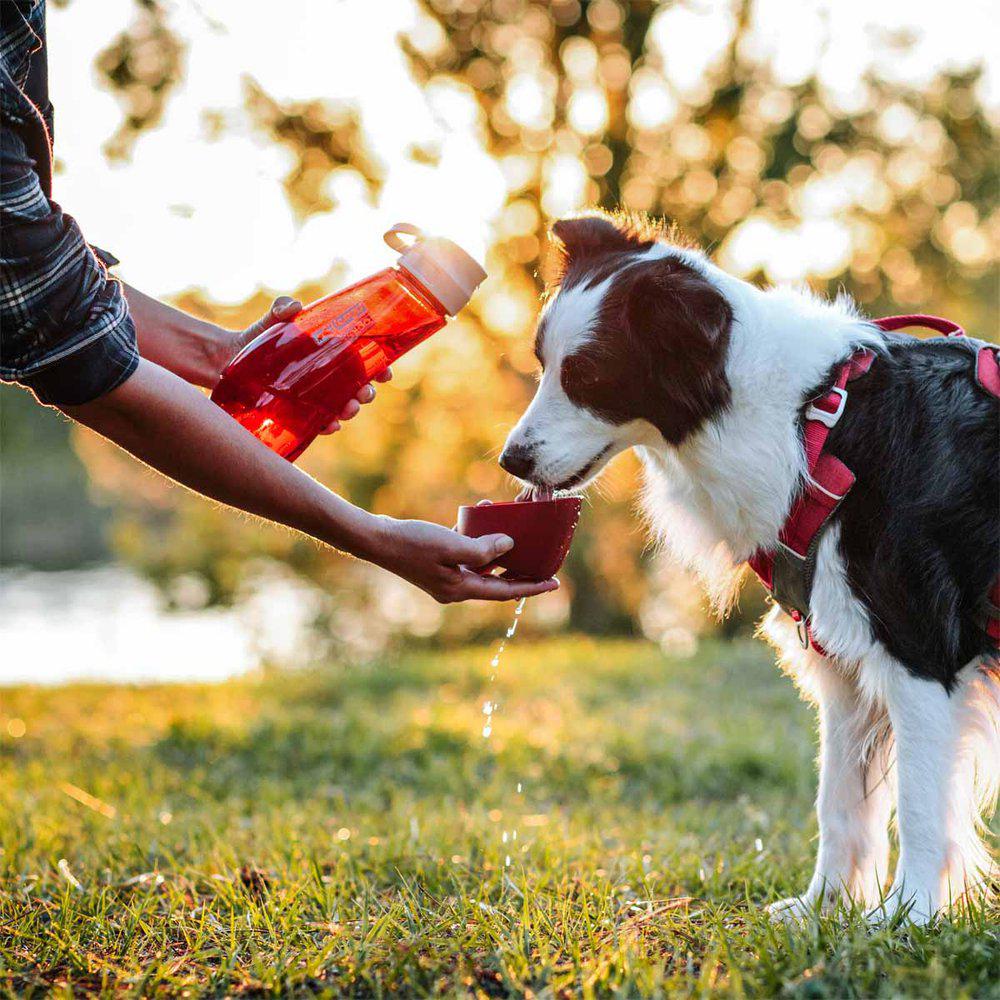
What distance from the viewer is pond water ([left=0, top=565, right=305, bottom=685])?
40.5 ft

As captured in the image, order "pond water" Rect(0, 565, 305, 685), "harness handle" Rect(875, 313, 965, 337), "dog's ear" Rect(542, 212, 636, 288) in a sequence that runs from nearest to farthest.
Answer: "harness handle" Rect(875, 313, 965, 337)
"dog's ear" Rect(542, 212, 636, 288)
"pond water" Rect(0, 565, 305, 685)

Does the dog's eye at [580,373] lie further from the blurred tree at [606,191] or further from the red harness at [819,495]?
the blurred tree at [606,191]

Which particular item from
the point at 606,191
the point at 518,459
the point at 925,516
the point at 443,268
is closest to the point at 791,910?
the point at 925,516

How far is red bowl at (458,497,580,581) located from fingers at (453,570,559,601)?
0.14ft

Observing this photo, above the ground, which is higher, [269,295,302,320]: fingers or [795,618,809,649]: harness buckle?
[269,295,302,320]: fingers

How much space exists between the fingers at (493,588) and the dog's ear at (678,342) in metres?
0.54

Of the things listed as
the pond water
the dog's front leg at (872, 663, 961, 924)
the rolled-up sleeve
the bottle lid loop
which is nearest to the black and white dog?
the dog's front leg at (872, 663, 961, 924)

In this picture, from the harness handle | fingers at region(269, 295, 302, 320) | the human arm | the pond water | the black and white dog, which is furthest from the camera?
the pond water

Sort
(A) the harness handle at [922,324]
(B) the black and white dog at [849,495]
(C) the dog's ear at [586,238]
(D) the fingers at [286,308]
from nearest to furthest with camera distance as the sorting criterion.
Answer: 1. (B) the black and white dog at [849,495]
2. (D) the fingers at [286,308]
3. (A) the harness handle at [922,324]
4. (C) the dog's ear at [586,238]

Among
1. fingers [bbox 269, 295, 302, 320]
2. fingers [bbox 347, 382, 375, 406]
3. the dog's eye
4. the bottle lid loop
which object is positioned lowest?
fingers [bbox 347, 382, 375, 406]

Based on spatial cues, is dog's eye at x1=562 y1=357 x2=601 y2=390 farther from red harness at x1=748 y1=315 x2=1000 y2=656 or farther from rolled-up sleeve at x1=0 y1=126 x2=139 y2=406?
rolled-up sleeve at x1=0 y1=126 x2=139 y2=406

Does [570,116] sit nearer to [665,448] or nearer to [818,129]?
[818,129]

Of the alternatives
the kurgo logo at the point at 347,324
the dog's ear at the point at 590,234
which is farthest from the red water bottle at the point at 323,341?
the dog's ear at the point at 590,234

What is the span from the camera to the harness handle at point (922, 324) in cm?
285
